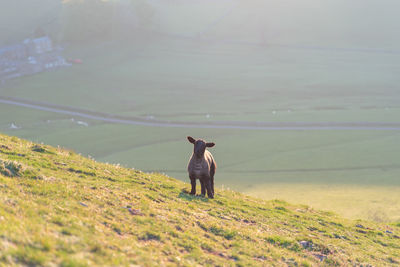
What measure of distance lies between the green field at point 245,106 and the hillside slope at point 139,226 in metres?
22.2

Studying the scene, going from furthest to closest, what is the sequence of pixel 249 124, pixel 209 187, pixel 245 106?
pixel 245 106
pixel 249 124
pixel 209 187

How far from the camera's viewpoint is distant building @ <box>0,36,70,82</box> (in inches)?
5894

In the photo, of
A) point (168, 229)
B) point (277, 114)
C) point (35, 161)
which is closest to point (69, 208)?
point (168, 229)

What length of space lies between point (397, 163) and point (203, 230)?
A: 58581 mm

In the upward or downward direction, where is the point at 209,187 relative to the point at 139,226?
upward

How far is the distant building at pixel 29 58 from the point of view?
149712 millimetres

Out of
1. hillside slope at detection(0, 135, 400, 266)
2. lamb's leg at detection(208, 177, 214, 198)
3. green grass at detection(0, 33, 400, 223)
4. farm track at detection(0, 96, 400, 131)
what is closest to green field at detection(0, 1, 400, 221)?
green grass at detection(0, 33, 400, 223)

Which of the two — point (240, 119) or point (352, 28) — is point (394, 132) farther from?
point (352, 28)

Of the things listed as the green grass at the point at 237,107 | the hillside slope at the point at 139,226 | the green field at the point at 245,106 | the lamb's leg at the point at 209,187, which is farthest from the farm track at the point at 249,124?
the lamb's leg at the point at 209,187

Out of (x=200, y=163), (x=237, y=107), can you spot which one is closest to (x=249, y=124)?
(x=237, y=107)

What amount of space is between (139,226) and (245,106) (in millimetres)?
101507

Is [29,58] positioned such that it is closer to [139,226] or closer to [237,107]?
[237,107]

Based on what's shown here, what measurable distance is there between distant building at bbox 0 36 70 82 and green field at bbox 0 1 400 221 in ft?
23.1

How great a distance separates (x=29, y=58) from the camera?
535ft
